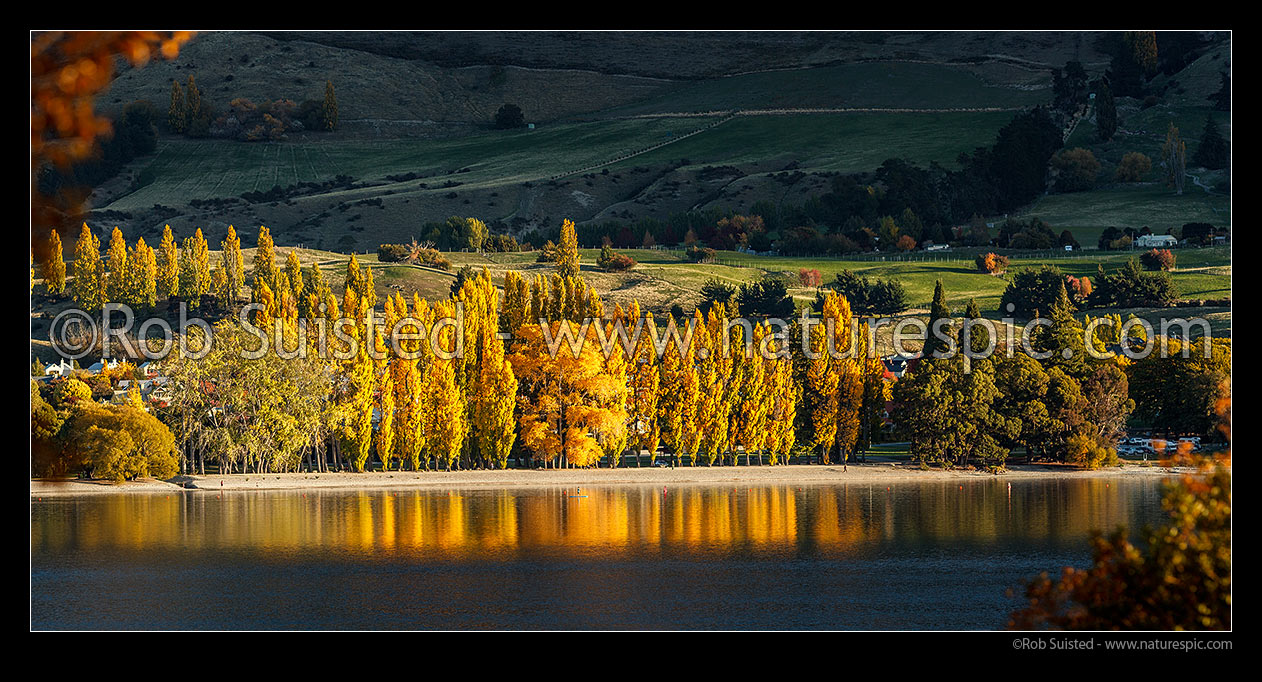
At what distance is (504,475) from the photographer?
51.9 meters

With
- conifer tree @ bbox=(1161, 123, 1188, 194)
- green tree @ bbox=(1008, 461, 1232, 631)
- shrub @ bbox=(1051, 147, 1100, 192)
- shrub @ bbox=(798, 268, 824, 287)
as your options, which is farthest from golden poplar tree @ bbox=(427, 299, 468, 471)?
shrub @ bbox=(1051, 147, 1100, 192)

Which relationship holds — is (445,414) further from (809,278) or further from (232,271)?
(809,278)

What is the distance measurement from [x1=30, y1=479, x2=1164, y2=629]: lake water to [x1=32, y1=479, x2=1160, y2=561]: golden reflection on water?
118mm

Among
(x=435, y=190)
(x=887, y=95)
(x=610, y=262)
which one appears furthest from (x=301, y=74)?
(x=610, y=262)

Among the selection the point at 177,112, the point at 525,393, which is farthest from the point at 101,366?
the point at 177,112

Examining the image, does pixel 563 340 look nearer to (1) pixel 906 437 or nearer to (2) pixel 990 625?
(1) pixel 906 437

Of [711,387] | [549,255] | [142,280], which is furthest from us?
[549,255]

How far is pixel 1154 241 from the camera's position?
98438 millimetres

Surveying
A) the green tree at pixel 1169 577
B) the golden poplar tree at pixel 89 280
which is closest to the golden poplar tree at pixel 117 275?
the golden poplar tree at pixel 89 280

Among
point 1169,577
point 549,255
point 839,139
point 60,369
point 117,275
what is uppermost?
point 839,139

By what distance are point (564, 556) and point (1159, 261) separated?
6304 cm

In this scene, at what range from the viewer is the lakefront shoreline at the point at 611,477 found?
4953cm
